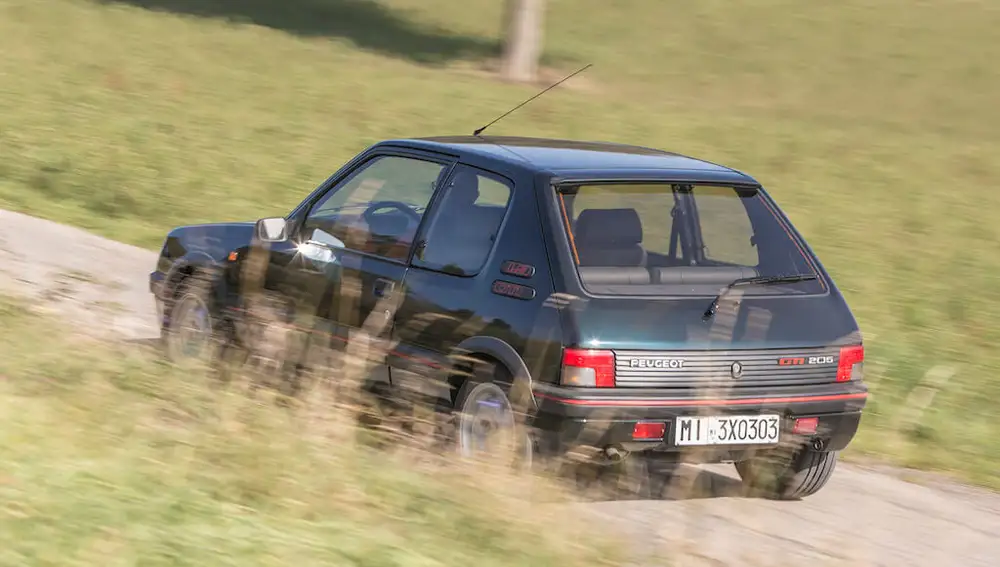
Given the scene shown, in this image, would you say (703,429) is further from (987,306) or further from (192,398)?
(987,306)

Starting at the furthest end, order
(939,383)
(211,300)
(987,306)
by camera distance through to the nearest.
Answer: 1. (987,306)
2. (939,383)
3. (211,300)

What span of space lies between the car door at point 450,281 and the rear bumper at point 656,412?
52 cm

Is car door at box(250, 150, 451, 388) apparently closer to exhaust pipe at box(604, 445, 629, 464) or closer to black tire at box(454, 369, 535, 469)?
black tire at box(454, 369, 535, 469)

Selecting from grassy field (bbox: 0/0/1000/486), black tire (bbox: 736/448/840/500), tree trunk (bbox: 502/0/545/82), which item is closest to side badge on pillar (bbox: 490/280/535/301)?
black tire (bbox: 736/448/840/500)

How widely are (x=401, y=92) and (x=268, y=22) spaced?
1141 cm

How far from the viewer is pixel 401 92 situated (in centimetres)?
2275

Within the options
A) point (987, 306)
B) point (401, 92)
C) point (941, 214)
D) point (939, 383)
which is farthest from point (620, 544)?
point (401, 92)

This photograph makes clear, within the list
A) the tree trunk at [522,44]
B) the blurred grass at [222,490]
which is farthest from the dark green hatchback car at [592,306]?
the tree trunk at [522,44]

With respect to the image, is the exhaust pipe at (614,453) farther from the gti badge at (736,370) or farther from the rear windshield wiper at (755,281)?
the rear windshield wiper at (755,281)

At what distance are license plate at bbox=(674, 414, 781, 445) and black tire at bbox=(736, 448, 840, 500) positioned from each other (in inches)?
19.5

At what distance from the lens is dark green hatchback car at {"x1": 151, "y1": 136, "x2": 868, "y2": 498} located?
5.91 meters

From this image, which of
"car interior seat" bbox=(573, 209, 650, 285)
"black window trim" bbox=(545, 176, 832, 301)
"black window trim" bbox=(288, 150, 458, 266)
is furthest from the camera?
"black window trim" bbox=(288, 150, 458, 266)

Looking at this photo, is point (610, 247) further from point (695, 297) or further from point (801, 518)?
point (801, 518)

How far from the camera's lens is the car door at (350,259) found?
6.84m
